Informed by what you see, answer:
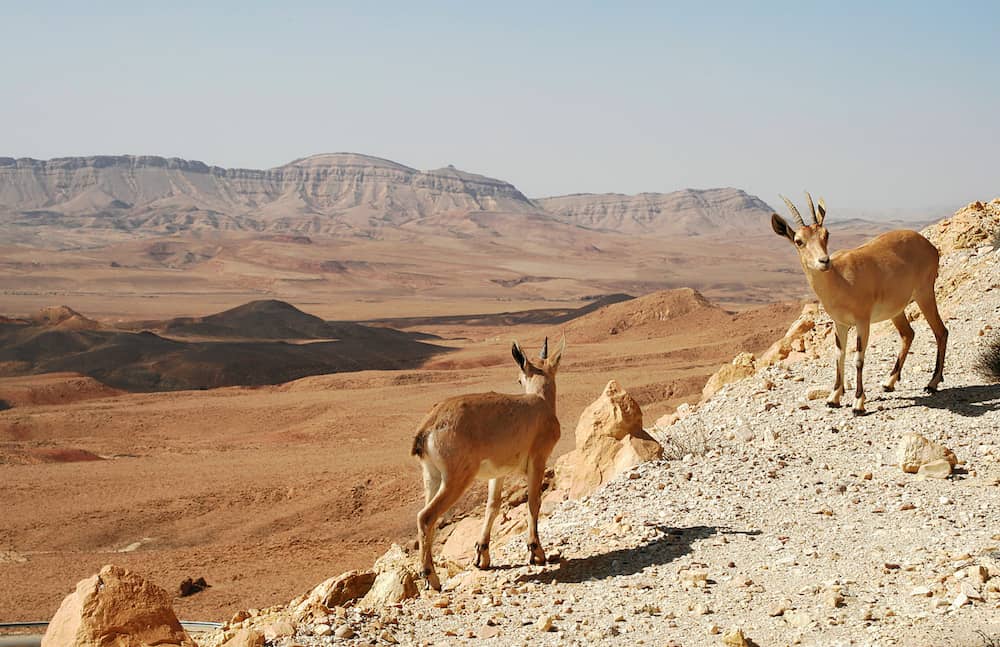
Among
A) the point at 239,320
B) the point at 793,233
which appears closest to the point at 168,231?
the point at 239,320

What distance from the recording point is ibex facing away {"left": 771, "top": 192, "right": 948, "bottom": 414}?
11469 millimetres

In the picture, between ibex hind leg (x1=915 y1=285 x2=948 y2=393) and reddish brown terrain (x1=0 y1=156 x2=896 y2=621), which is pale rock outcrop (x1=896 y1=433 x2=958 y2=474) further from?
reddish brown terrain (x1=0 y1=156 x2=896 y2=621)

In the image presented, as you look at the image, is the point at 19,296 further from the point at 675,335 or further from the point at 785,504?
the point at 785,504

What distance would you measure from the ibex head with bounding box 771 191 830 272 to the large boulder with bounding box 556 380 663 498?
2.58 m

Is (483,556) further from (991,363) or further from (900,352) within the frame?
(991,363)

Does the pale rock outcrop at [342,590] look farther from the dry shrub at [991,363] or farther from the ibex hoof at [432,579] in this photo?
the dry shrub at [991,363]

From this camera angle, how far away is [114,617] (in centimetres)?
777

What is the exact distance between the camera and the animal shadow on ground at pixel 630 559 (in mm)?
7961

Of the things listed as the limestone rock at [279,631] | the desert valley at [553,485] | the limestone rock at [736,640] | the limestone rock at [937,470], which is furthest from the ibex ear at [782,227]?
the limestone rock at [279,631]

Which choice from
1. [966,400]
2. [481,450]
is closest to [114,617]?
[481,450]

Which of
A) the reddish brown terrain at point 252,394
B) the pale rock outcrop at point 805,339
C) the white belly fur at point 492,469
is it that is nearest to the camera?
the white belly fur at point 492,469

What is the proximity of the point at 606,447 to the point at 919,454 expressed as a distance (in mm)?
3398

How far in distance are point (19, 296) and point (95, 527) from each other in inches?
2986

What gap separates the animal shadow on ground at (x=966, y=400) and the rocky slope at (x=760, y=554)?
41mm
